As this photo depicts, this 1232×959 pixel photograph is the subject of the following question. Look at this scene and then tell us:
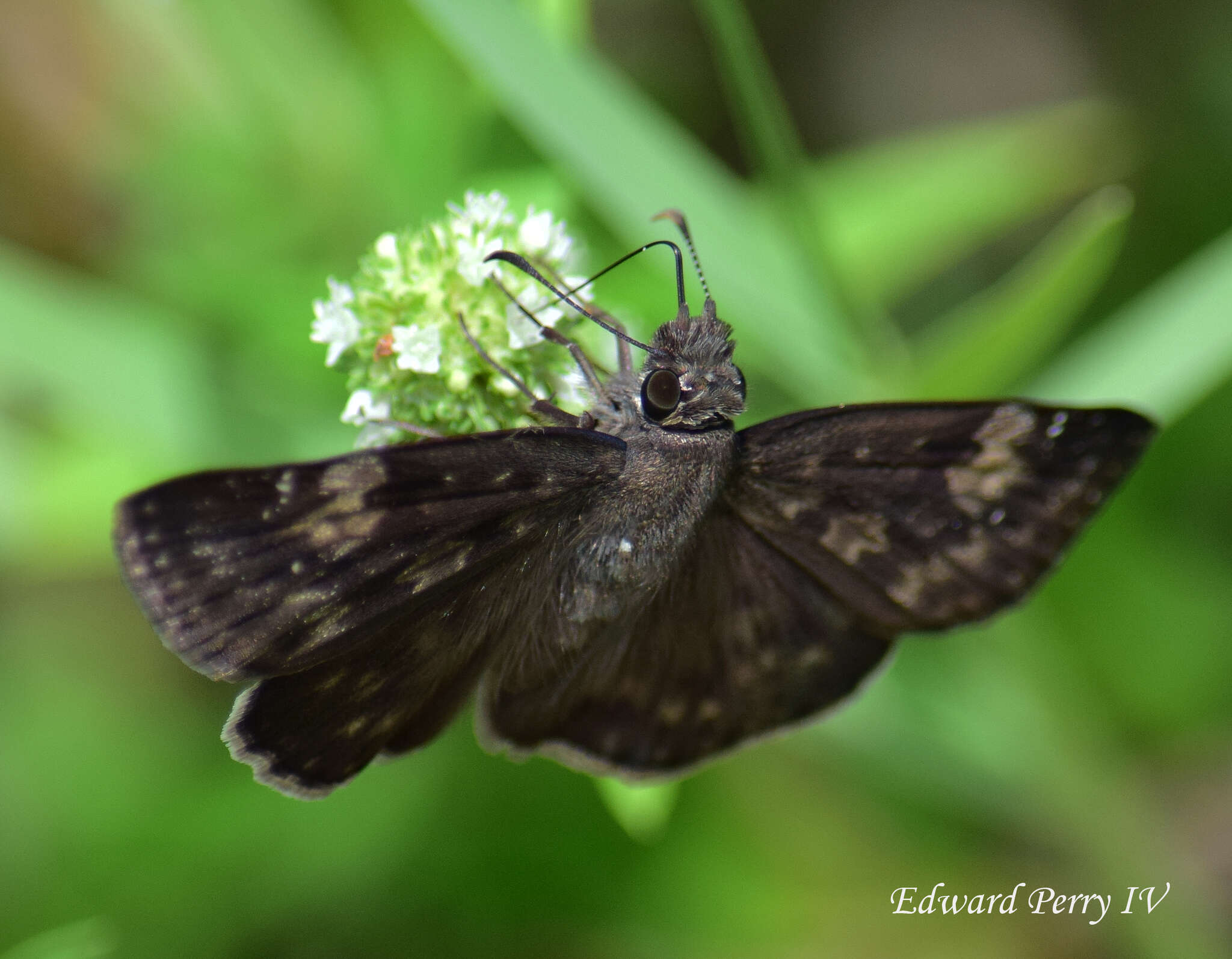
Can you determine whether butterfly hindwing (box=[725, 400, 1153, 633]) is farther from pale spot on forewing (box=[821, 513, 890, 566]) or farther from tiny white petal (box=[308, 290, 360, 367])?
tiny white petal (box=[308, 290, 360, 367])

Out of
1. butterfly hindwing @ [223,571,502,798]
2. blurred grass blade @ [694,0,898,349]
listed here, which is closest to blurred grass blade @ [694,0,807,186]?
blurred grass blade @ [694,0,898,349]

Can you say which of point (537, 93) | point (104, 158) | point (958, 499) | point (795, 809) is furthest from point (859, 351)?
point (104, 158)

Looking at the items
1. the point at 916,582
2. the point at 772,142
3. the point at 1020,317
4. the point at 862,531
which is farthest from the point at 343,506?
the point at 1020,317

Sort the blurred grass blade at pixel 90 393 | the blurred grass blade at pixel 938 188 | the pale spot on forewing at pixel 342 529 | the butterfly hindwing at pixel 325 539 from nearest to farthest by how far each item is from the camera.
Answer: the butterfly hindwing at pixel 325 539
the pale spot on forewing at pixel 342 529
the blurred grass blade at pixel 90 393
the blurred grass blade at pixel 938 188

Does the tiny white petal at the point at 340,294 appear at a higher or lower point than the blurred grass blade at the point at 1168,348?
lower

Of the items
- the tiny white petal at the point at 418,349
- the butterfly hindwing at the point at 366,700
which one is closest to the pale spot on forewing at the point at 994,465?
the butterfly hindwing at the point at 366,700

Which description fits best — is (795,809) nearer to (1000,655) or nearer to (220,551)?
(1000,655)

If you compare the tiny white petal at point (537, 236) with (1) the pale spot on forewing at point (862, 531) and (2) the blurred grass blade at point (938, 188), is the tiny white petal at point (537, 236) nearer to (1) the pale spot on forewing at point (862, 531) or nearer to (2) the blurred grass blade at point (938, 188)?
(1) the pale spot on forewing at point (862, 531)

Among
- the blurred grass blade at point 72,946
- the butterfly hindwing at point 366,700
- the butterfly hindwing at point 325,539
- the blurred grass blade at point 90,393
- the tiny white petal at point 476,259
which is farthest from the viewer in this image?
the blurred grass blade at point 90,393
